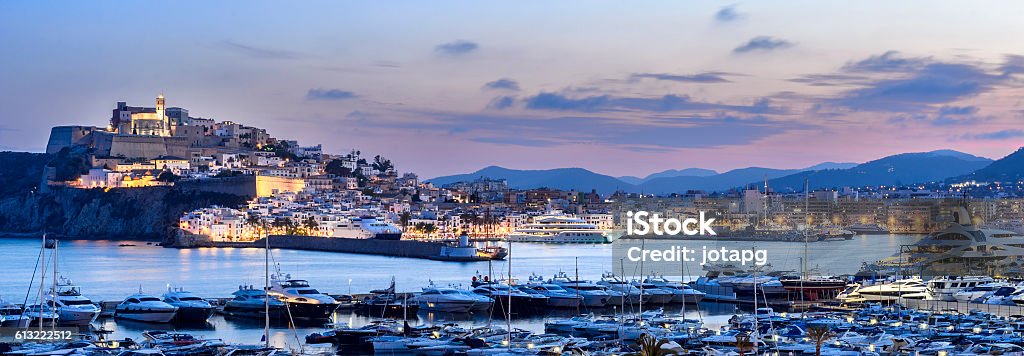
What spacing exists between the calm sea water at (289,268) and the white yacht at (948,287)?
423cm

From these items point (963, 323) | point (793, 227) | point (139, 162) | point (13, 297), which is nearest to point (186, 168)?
point (139, 162)

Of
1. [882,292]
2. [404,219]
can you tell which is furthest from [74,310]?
[404,219]

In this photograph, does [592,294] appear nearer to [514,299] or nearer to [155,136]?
[514,299]

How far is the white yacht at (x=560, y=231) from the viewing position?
227ft

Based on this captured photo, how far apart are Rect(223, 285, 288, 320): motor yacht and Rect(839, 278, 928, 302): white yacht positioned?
10669 millimetres

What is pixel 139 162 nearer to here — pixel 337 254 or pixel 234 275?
pixel 337 254

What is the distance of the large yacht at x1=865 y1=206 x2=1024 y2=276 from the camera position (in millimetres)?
35281

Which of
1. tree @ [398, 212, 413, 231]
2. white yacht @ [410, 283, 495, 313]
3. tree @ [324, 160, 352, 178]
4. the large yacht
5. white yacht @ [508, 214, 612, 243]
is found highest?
tree @ [324, 160, 352, 178]

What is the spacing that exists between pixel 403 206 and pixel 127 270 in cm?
3326

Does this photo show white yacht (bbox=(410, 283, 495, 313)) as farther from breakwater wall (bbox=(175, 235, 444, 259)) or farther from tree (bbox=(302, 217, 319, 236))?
tree (bbox=(302, 217, 319, 236))

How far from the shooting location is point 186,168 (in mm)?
79750

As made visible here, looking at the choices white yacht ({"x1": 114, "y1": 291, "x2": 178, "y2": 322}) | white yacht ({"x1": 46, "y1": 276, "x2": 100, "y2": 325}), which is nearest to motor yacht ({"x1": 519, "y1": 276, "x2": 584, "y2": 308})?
white yacht ({"x1": 114, "y1": 291, "x2": 178, "y2": 322})

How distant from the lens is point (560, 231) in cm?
7025

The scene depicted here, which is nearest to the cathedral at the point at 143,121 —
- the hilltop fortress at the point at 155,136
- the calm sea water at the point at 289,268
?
the hilltop fortress at the point at 155,136
